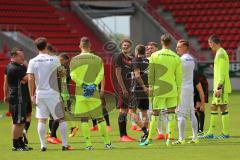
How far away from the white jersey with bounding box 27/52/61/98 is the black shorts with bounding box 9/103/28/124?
565 mm

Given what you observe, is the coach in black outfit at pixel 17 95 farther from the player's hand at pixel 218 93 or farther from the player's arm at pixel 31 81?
the player's hand at pixel 218 93

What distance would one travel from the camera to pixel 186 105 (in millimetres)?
13398

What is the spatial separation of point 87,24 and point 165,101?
25784 mm

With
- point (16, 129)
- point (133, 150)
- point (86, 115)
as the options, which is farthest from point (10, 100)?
point (133, 150)

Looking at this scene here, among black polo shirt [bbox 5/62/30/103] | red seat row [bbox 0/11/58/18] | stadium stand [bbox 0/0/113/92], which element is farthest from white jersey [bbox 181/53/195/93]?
red seat row [bbox 0/11/58/18]

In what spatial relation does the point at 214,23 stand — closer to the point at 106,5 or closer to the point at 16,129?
the point at 106,5

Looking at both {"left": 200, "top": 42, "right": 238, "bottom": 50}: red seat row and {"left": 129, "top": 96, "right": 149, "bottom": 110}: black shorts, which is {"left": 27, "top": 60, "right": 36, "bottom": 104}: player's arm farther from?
{"left": 200, "top": 42, "right": 238, "bottom": 50}: red seat row

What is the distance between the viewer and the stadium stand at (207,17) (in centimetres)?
3828

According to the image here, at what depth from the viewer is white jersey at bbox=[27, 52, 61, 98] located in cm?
1235

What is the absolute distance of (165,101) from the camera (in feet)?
42.1

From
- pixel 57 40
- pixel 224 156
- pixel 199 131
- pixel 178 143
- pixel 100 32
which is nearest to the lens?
pixel 224 156

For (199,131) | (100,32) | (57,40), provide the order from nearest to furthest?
1. (199,131)
2. (57,40)
3. (100,32)

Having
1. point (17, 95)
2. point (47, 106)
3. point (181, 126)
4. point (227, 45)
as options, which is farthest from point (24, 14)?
point (47, 106)

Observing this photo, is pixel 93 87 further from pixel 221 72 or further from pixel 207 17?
pixel 207 17
